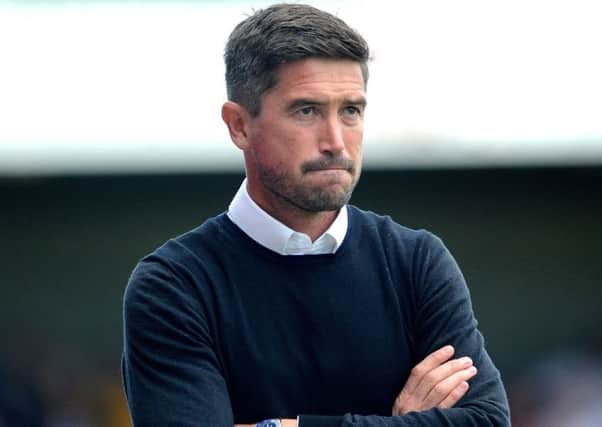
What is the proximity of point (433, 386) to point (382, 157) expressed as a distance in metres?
5.14

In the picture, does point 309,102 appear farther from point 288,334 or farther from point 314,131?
point 288,334

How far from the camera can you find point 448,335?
3.25 m

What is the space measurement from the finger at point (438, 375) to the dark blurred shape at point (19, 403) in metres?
4.94

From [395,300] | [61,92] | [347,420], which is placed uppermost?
[61,92]

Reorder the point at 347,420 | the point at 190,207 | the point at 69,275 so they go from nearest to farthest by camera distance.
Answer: the point at 347,420, the point at 190,207, the point at 69,275

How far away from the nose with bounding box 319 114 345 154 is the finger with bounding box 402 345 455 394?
0.50 metres

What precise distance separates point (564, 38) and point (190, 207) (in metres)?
2.44

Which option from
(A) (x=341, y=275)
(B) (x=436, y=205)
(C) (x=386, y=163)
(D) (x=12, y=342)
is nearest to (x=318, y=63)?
(A) (x=341, y=275)

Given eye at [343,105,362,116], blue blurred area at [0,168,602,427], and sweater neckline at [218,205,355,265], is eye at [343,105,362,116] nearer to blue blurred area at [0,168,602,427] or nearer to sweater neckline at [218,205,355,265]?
sweater neckline at [218,205,355,265]

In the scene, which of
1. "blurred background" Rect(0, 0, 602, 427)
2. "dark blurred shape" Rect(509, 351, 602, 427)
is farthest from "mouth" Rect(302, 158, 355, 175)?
"blurred background" Rect(0, 0, 602, 427)

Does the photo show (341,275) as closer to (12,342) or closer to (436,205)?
(436,205)

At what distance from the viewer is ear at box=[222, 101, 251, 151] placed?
3275mm

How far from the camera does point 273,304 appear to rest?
126 inches

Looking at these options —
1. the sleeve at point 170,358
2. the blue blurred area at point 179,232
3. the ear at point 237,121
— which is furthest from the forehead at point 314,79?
the blue blurred area at point 179,232
